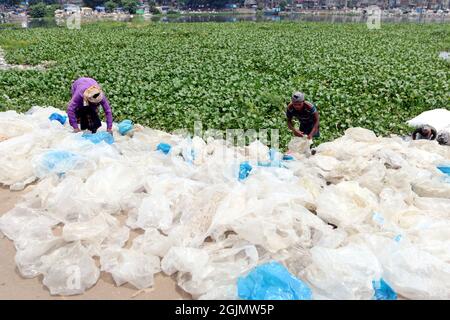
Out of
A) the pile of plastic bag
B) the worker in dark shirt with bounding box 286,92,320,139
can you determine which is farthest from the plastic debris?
the worker in dark shirt with bounding box 286,92,320,139

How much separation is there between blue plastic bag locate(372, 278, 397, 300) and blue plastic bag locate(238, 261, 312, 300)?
19.9 inches

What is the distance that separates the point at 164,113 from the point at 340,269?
5.62 meters

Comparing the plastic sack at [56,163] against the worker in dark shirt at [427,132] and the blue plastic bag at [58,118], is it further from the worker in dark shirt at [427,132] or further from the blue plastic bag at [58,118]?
the worker in dark shirt at [427,132]

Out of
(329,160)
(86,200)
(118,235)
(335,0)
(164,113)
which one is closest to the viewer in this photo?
(118,235)

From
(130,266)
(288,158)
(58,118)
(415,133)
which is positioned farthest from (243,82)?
(130,266)

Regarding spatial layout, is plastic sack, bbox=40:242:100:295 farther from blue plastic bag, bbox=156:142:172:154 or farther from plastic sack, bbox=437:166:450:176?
plastic sack, bbox=437:166:450:176

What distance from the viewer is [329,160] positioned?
4.93 meters

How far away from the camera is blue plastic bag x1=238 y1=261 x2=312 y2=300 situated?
9.60 ft

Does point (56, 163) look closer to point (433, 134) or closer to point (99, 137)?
point (99, 137)

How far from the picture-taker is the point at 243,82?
1056 cm

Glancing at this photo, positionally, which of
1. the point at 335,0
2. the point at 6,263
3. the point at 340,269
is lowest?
the point at 6,263

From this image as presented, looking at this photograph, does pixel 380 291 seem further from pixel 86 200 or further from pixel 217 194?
pixel 86 200

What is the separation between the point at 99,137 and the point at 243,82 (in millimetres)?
5729

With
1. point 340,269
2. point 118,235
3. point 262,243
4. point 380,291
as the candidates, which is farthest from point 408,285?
point 118,235
